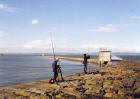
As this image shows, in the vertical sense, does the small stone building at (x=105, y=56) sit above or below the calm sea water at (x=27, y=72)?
above

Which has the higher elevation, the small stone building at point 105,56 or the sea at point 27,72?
the small stone building at point 105,56

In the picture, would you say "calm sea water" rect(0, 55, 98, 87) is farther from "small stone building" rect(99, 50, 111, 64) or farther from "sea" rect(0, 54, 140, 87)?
"small stone building" rect(99, 50, 111, 64)

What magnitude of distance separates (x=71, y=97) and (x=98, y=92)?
1650 mm

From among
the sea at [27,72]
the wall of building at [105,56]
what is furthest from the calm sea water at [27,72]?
the wall of building at [105,56]

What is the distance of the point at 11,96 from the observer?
825 centimetres

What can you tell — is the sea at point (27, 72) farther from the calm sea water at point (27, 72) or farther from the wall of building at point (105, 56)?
the wall of building at point (105, 56)

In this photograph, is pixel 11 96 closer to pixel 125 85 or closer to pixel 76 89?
pixel 76 89

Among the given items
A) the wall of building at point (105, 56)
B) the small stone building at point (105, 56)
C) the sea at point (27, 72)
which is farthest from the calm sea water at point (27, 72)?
the wall of building at point (105, 56)

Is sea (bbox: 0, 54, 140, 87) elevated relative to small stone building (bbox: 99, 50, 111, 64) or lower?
lower

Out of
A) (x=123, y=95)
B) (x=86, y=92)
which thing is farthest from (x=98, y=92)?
(x=123, y=95)

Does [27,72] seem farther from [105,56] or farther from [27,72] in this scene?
Result: [105,56]

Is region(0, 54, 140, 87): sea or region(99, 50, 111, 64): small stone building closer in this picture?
region(0, 54, 140, 87): sea

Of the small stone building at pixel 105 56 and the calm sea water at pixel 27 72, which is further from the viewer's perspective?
the small stone building at pixel 105 56

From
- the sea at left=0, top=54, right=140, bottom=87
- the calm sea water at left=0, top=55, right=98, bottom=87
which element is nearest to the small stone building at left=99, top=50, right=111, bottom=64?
the sea at left=0, top=54, right=140, bottom=87
